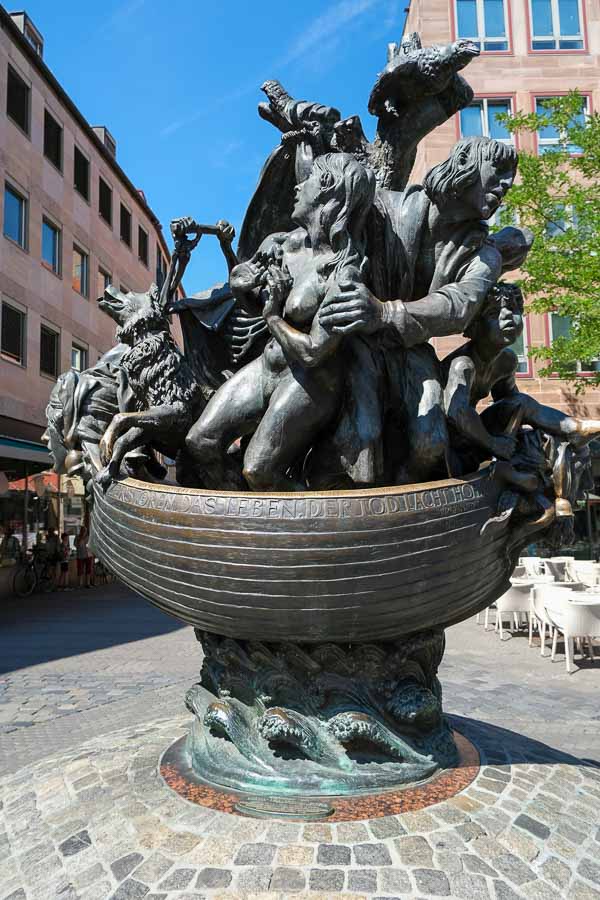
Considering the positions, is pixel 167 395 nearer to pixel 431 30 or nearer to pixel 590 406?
pixel 590 406

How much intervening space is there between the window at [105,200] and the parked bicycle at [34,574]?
1247cm

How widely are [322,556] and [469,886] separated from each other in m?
1.19

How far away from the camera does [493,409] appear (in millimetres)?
3316

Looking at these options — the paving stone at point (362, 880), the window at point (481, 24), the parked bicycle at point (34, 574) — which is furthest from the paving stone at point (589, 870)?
the window at point (481, 24)

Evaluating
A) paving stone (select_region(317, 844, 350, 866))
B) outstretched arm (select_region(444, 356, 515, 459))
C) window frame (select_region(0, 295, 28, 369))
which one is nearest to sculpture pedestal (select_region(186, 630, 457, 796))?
paving stone (select_region(317, 844, 350, 866))

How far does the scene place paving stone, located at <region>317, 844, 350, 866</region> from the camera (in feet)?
7.62

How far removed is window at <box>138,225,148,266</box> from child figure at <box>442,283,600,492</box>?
26.4 m

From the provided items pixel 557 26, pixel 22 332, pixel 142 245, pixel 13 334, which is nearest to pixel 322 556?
Result: pixel 13 334

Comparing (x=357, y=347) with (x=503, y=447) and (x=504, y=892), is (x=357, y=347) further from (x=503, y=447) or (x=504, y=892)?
(x=504, y=892)

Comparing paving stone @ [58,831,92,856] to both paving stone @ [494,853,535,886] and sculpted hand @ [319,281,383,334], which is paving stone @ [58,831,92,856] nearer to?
paving stone @ [494,853,535,886]

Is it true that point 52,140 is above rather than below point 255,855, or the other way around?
above

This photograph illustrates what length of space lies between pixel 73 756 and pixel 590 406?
17.1 meters

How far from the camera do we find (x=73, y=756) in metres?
3.45

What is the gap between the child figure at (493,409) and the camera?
2.99 metres
